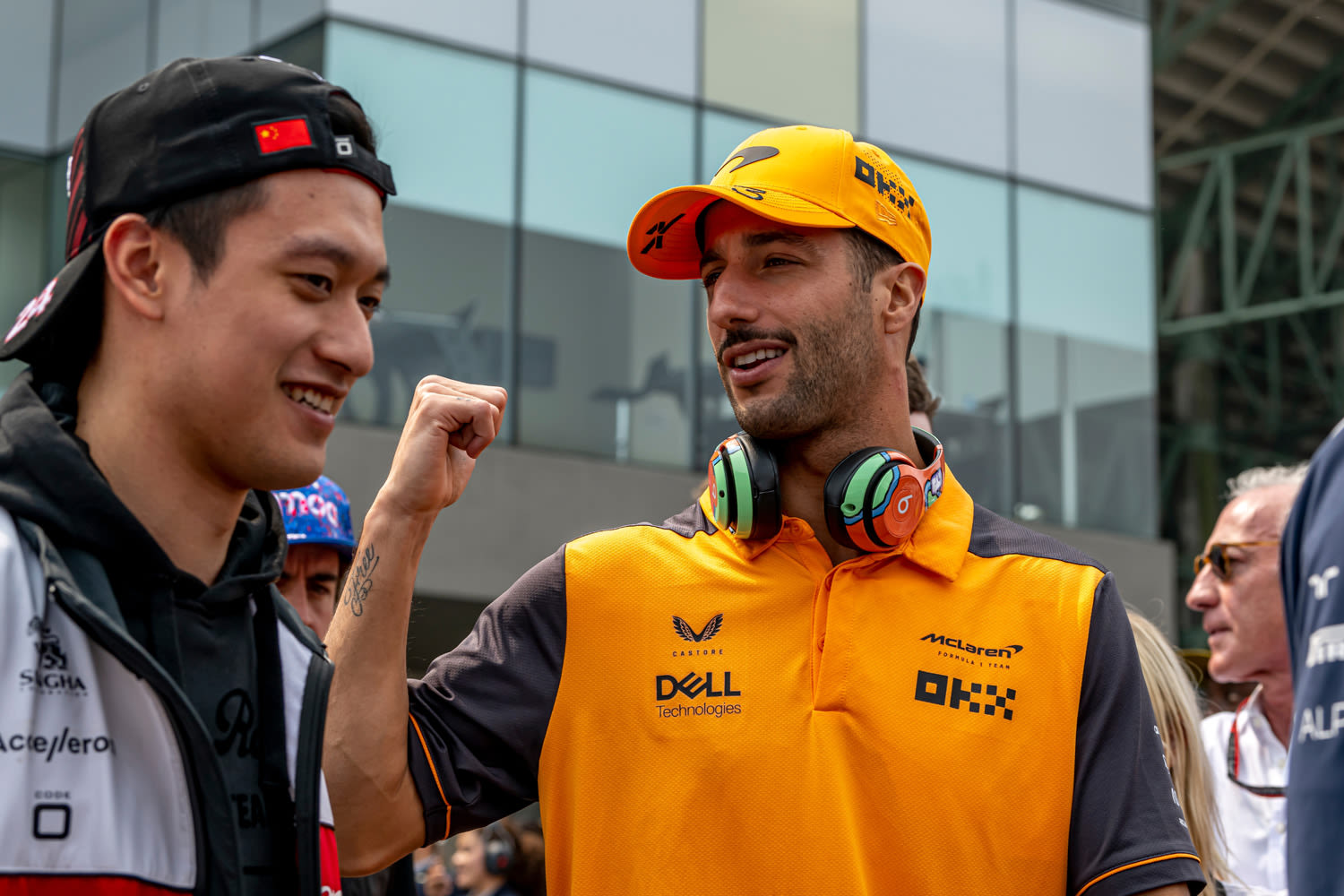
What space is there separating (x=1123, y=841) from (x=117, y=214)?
194cm

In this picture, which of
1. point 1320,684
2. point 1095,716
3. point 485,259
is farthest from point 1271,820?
point 485,259

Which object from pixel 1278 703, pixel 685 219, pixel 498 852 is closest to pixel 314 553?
pixel 685 219

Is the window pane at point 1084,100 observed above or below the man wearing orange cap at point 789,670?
above

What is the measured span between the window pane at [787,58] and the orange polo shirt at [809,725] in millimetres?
10583

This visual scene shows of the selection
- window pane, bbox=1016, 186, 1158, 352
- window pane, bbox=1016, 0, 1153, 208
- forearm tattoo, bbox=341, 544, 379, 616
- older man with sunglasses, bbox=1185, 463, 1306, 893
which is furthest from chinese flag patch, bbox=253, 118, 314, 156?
window pane, bbox=1016, 0, 1153, 208

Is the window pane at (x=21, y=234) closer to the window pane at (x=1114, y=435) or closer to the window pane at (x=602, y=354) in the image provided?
the window pane at (x=602, y=354)

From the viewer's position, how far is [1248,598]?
4781 millimetres

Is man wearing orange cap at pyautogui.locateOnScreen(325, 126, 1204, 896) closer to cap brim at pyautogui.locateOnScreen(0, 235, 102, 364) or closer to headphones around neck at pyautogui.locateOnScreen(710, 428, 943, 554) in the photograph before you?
headphones around neck at pyautogui.locateOnScreen(710, 428, 943, 554)

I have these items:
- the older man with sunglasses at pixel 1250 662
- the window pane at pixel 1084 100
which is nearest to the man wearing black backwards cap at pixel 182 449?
the older man with sunglasses at pixel 1250 662

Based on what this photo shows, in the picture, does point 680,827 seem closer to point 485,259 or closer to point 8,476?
point 8,476

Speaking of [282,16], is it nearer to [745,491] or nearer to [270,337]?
[745,491]

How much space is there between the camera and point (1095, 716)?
9.15 feet

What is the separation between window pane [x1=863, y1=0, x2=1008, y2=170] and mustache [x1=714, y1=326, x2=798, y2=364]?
11.2 meters

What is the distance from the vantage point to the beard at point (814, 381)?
2.99 metres
